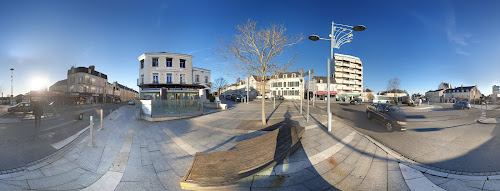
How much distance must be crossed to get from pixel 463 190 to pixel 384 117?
3.95 metres

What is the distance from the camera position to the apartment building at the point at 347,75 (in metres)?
47.0

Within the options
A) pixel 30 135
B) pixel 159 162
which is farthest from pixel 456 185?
pixel 30 135

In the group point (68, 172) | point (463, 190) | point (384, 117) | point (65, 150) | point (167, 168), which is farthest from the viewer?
point (384, 117)

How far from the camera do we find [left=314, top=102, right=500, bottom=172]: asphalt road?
10.6ft

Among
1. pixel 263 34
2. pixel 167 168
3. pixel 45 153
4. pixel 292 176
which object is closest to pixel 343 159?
pixel 292 176

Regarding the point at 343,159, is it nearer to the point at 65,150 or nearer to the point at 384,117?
the point at 384,117

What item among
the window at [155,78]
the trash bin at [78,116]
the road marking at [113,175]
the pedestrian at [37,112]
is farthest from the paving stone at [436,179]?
the window at [155,78]

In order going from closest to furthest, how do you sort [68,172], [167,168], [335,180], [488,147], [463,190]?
[463,190] < [335,180] < [167,168] < [68,172] < [488,147]

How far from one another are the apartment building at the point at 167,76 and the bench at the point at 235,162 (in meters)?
23.5

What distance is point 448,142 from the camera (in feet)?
13.4

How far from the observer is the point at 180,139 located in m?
4.73

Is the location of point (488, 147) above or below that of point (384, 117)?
below

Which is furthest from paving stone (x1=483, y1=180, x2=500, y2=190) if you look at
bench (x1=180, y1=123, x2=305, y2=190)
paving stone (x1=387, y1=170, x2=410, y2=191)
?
bench (x1=180, y1=123, x2=305, y2=190)

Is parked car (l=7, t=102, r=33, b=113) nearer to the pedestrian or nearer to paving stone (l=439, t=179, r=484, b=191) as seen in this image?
the pedestrian
